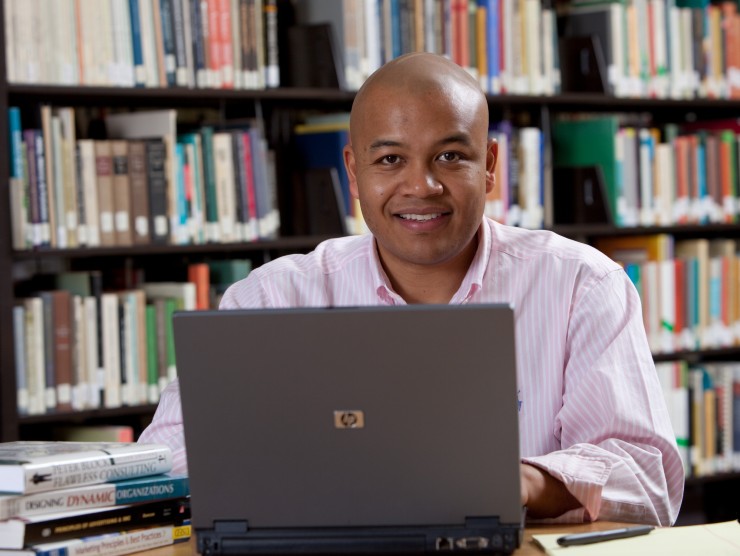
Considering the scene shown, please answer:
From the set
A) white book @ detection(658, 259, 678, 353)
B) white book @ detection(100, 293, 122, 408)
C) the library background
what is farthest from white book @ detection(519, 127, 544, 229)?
white book @ detection(100, 293, 122, 408)

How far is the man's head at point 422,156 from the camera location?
70.4 inches

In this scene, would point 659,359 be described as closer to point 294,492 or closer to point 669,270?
point 669,270

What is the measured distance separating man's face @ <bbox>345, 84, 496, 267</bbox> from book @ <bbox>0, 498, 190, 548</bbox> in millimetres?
614

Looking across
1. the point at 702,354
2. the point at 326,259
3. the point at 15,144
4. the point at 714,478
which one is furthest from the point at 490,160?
the point at 702,354

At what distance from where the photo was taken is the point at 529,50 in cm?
344

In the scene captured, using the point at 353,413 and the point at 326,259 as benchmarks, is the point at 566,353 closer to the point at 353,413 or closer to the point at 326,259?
the point at 326,259

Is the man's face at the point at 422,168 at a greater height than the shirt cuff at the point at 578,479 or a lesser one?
greater

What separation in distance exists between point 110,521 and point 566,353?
2.53ft

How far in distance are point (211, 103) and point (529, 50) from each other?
959 mm

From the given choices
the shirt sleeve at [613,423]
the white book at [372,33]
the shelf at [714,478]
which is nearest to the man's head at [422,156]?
the shirt sleeve at [613,423]

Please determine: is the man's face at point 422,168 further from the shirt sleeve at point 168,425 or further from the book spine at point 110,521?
the book spine at point 110,521

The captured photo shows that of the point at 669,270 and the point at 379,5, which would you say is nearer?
the point at 379,5

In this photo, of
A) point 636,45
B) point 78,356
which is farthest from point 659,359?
point 78,356

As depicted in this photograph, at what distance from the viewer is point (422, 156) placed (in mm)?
1794
